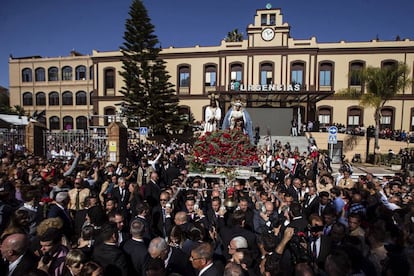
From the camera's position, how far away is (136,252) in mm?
3326

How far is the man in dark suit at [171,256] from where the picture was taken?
9.82ft

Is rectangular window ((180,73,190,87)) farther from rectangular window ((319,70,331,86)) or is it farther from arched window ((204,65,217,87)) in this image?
rectangular window ((319,70,331,86))

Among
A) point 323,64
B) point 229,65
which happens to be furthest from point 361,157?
point 229,65

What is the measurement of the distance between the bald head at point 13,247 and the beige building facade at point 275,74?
72.5 feet

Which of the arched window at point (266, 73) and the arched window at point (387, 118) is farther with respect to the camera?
the arched window at point (266, 73)

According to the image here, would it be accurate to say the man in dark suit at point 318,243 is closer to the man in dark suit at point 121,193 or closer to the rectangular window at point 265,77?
the man in dark suit at point 121,193

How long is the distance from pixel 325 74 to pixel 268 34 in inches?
294

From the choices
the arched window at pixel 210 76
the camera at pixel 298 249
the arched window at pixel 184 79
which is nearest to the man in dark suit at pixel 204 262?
the camera at pixel 298 249

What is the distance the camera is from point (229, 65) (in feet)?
97.5

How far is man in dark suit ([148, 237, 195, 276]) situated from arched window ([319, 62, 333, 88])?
29303mm

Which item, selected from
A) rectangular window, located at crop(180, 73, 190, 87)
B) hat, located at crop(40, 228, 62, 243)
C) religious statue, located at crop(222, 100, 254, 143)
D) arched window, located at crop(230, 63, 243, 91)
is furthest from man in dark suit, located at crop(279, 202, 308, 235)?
rectangular window, located at crop(180, 73, 190, 87)

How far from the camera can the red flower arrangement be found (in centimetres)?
814

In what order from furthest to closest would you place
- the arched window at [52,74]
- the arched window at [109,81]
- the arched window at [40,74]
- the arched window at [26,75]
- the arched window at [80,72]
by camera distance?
the arched window at [26,75], the arched window at [40,74], the arched window at [52,74], the arched window at [80,72], the arched window at [109,81]

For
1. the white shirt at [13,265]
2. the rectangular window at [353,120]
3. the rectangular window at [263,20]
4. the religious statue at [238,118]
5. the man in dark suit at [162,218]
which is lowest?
the man in dark suit at [162,218]
